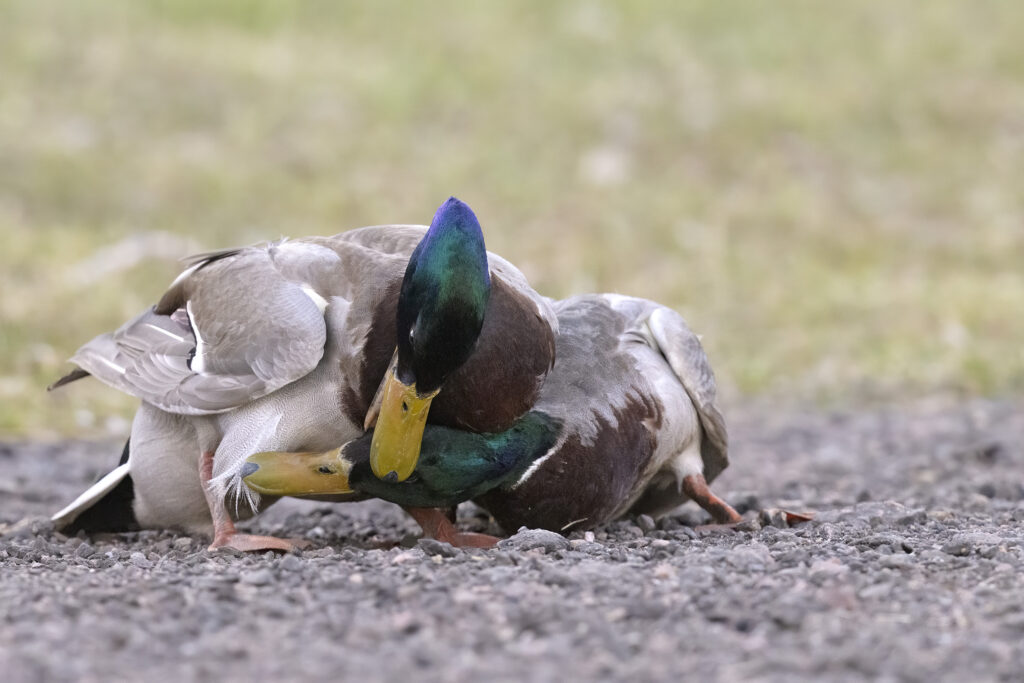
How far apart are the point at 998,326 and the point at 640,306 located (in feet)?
19.7

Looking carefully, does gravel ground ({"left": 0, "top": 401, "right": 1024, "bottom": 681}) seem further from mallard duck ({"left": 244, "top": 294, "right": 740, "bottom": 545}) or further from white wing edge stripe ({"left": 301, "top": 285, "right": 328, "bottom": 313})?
white wing edge stripe ({"left": 301, "top": 285, "right": 328, "bottom": 313})

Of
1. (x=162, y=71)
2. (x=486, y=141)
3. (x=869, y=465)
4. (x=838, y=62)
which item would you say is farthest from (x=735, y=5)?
(x=869, y=465)

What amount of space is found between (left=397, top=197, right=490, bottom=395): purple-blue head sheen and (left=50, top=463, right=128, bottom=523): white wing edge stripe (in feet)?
4.90

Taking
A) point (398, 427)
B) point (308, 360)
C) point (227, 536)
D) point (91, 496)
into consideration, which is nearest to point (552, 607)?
point (398, 427)

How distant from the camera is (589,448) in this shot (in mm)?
4305

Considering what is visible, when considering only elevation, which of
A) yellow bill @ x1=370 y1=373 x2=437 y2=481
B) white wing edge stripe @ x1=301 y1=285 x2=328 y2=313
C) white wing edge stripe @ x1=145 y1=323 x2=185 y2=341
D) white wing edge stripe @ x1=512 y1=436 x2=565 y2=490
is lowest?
white wing edge stripe @ x1=512 y1=436 x2=565 y2=490

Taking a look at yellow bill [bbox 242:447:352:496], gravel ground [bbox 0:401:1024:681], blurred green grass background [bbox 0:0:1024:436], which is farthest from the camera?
blurred green grass background [bbox 0:0:1024:436]

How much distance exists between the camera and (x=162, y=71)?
47.7 ft

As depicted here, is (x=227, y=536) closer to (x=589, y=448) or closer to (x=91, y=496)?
(x=91, y=496)

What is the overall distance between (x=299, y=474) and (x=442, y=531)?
546 mm

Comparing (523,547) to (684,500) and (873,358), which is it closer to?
(684,500)

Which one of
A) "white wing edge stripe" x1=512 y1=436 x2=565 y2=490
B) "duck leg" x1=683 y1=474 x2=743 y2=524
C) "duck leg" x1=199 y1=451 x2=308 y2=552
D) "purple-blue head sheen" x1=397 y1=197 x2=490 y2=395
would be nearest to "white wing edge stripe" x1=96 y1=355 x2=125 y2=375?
"duck leg" x1=199 y1=451 x2=308 y2=552

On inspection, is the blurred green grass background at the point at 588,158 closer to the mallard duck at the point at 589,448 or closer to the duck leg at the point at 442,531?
the mallard duck at the point at 589,448

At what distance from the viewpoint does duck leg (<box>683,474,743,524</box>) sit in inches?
186
